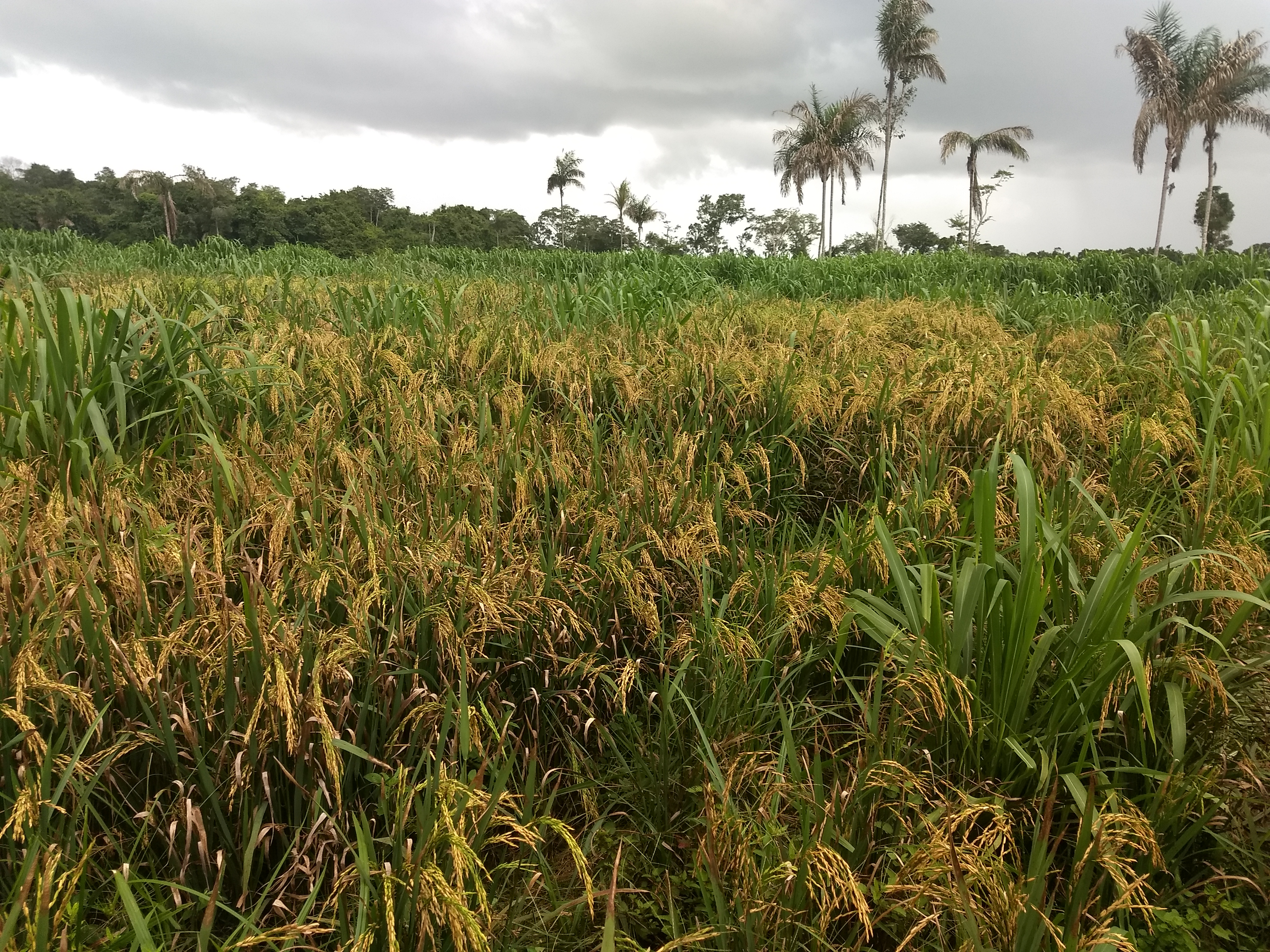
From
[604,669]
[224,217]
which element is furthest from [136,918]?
[224,217]

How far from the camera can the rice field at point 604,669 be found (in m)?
1.48

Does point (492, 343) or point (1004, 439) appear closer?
point (1004, 439)

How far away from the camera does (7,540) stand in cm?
204

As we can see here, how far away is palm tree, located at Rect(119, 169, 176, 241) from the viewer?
33.2m

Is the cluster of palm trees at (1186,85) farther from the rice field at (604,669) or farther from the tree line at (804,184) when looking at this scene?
the rice field at (604,669)

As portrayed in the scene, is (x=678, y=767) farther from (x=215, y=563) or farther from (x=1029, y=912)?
(x=215, y=563)

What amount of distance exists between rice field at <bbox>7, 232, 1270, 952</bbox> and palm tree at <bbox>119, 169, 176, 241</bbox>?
32.3m

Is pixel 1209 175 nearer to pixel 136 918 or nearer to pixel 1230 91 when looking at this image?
pixel 1230 91

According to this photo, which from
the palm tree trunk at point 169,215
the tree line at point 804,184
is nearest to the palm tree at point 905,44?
the tree line at point 804,184

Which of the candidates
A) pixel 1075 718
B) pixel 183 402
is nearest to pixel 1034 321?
pixel 1075 718

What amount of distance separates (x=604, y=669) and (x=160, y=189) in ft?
160

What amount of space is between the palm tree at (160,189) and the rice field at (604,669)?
32286 millimetres

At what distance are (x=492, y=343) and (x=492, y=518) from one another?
90.3 inches

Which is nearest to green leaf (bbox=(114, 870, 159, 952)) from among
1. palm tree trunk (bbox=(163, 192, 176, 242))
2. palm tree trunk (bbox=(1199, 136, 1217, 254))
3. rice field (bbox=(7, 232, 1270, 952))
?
rice field (bbox=(7, 232, 1270, 952))
